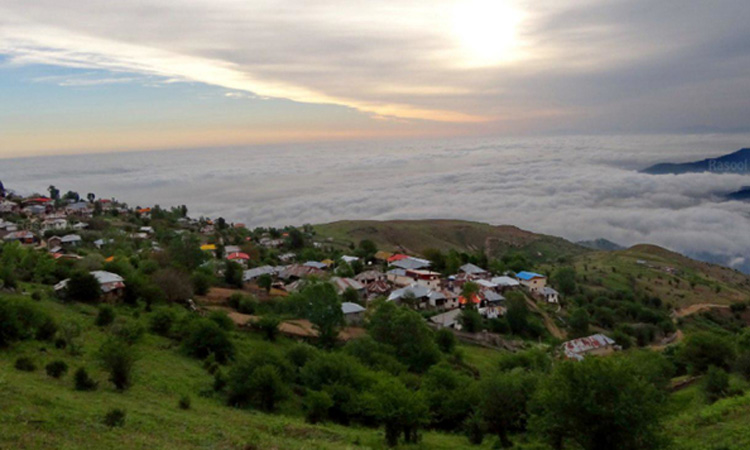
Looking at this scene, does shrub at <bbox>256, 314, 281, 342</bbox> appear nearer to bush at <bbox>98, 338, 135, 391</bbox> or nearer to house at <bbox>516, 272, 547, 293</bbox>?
bush at <bbox>98, 338, 135, 391</bbox>

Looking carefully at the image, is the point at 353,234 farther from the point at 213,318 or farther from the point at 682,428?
the point at 682,428

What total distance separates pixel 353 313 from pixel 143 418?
26316mm

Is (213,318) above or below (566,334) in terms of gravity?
above

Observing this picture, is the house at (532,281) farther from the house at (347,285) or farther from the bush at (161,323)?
the bush at (161,323)

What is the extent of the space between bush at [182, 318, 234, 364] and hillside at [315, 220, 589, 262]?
6770cm

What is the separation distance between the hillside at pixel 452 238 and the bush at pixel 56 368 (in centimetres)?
7509

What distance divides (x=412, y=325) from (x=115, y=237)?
166ft

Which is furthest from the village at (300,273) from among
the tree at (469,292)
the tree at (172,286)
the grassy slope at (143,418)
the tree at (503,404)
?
the tree at (503,404)

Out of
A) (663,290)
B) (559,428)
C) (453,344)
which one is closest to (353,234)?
(663,290)

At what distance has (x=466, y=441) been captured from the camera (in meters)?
19.2

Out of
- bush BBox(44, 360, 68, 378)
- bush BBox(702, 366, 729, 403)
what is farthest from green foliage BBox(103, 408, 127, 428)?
bush BBox(702, 366, 729, 403)

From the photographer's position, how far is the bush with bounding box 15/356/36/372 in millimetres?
18253

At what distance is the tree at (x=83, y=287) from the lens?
1197 inches

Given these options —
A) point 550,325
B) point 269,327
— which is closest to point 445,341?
point 269,327
